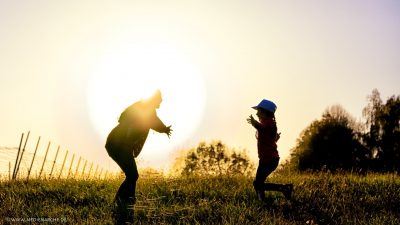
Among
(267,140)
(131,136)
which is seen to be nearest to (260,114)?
(267,140)

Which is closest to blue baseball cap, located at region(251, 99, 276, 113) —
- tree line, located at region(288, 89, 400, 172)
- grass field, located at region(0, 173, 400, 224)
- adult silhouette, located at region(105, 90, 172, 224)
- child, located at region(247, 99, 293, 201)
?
child, located at region(247, 99, 293, 201)

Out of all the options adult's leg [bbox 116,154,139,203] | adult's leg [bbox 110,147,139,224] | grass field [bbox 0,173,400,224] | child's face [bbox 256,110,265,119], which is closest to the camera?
grass field [bbox 0,173,400,224]

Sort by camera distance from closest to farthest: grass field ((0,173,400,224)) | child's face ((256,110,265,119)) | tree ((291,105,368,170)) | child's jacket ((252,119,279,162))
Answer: grass field ((0,173,400,224)) < child's jacket ((252,119,279,162)) < child's face ((256,110,265,119)) < tree ((291,105,368,170))

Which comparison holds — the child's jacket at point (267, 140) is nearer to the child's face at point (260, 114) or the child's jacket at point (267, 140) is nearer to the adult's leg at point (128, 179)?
the child's face at point (260, 114)

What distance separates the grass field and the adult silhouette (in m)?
0.46

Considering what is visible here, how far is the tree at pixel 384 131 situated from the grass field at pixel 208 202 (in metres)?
39.5

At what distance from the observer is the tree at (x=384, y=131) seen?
52469 millimetres

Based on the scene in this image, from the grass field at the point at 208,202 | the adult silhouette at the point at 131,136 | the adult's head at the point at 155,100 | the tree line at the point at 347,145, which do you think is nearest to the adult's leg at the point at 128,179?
the adult silhouette at the point at 131,136

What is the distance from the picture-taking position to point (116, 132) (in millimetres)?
10898

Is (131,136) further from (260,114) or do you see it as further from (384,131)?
(384,131)

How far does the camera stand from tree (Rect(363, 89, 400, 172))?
5247 centimetres

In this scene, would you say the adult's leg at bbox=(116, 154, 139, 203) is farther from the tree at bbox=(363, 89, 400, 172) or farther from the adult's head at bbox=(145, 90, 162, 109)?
the tree at bbox=(363, 89, 400, 172)

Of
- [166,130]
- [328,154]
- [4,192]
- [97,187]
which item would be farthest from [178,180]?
[328,154]

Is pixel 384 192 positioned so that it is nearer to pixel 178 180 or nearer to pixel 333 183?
pixel 333 183
